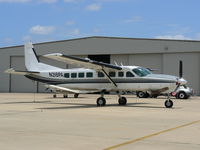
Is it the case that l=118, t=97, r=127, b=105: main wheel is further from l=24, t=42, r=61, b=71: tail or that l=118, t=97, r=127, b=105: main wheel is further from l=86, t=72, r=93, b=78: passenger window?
l=24, t=42, r=61, b=71: tail

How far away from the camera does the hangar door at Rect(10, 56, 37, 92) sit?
56625 mm

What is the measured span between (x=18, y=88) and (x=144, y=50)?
2202cm

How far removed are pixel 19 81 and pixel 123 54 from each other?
18.3 metres

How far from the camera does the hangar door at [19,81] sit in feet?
186

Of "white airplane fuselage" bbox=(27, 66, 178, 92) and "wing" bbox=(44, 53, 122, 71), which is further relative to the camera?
"white airplane fuselage" bbox=(27, 66, 178, 92)

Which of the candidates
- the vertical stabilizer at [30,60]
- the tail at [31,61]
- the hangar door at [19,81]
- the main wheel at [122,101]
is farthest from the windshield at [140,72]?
the hangar door at [19,81]

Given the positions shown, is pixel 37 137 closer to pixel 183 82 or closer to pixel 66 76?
pixel 183 82

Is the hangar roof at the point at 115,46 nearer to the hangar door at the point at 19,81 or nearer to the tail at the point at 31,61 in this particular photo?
the hangar door at the point at 19,81

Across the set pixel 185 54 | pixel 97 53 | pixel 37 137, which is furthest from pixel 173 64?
pixel 37 137

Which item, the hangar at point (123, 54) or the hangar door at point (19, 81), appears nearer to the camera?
the hangar at point (123, 54)

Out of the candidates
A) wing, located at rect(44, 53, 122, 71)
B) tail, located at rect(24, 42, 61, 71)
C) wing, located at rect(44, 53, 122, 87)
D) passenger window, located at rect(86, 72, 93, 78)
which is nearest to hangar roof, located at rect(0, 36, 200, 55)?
tail, located at rect(24, 42, 61, 71)

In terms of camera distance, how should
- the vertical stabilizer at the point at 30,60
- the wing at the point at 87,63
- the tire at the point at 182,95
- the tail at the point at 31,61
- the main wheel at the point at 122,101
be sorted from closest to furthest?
1. the wing at the point at 87,63
2. the main wheel at the point at 122,101
3. the tail at the point at 31,61
4. the vertical stabilizer at the point at 30,60
5. the tire at the point at 182,95

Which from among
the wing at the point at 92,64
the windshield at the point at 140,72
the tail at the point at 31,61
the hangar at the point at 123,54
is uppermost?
the hangar at the point at 123,54

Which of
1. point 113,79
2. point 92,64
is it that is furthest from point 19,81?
point 92,64
